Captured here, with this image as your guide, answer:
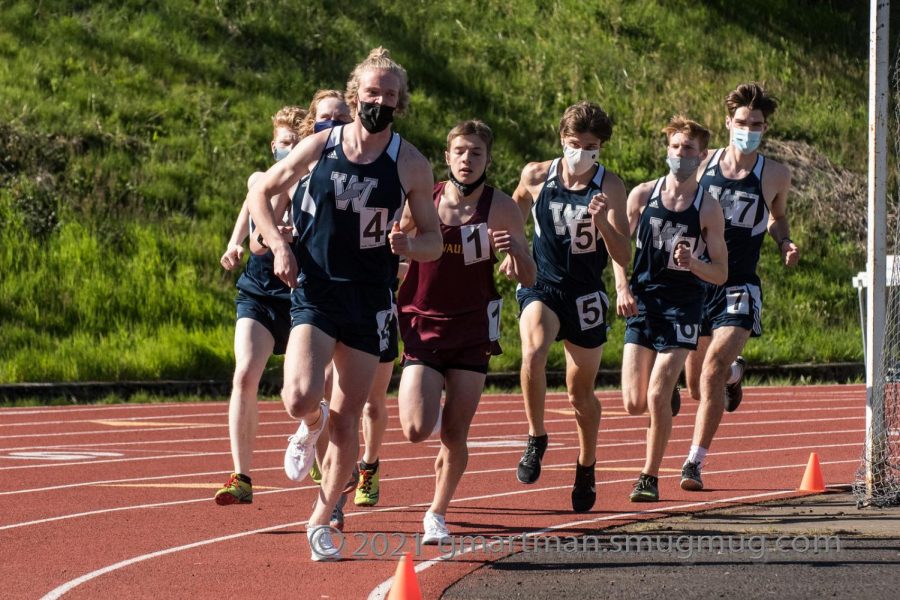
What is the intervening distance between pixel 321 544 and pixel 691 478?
3.55 meters

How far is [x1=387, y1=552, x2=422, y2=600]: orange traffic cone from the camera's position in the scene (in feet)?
18.8

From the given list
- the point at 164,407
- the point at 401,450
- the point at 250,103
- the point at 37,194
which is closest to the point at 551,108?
the point at 250,103

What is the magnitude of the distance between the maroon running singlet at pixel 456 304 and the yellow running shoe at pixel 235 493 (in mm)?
1161

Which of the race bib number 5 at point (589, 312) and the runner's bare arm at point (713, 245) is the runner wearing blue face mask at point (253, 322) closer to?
the race bib number 5 at point (589, 312)

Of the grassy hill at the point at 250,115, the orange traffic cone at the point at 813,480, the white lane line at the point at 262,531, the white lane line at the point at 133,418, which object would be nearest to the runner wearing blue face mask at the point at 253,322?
the white lane line at the point at 262,531

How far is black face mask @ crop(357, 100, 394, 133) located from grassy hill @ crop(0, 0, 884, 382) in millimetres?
11728

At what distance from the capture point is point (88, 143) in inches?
945

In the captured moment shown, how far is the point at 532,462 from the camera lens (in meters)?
8.82

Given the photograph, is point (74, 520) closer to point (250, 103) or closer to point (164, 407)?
point (164, 407)

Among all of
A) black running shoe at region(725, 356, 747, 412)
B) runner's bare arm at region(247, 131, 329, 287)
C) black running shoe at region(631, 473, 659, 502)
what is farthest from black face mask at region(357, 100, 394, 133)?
black running shoe at region(725, 356, 747, 412)

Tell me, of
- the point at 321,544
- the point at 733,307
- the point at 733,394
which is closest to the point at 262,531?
the point at 321,544

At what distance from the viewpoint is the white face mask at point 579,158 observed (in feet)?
28.4

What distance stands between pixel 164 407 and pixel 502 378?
4.71m

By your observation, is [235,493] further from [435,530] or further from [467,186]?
[467,186]
